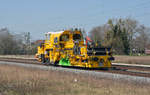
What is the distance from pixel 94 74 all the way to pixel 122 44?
42473mm

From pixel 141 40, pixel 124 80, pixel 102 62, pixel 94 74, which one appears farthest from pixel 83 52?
pixel 141 40

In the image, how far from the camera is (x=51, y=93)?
29.0ft

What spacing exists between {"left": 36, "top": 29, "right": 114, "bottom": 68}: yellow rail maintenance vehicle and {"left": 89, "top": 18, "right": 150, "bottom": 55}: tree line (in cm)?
989

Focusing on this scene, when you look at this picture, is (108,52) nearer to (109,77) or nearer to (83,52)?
(83,52)

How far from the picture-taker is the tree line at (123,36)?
5631cm

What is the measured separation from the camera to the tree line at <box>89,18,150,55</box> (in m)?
56.3

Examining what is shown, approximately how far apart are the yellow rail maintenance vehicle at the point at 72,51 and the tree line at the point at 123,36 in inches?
389

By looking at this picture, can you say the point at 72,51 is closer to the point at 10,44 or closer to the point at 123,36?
the point at 123,36

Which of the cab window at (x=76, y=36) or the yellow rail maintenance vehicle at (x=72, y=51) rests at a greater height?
the cab window at (x=76, y=36)

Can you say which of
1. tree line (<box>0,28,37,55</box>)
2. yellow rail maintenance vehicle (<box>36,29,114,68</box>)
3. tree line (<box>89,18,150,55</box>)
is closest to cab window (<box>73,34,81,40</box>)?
yellow rail maintenance vehicle (<box>36,29,114,68</box>)

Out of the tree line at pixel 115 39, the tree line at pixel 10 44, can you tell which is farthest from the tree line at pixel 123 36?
the tree line at pixel 10 44

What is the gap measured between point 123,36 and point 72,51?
38344 millimetres

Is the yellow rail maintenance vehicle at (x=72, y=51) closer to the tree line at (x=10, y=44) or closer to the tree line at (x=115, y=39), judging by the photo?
the tree line at (x=115, y=39)

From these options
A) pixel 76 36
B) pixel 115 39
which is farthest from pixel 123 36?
pixel 76 36
